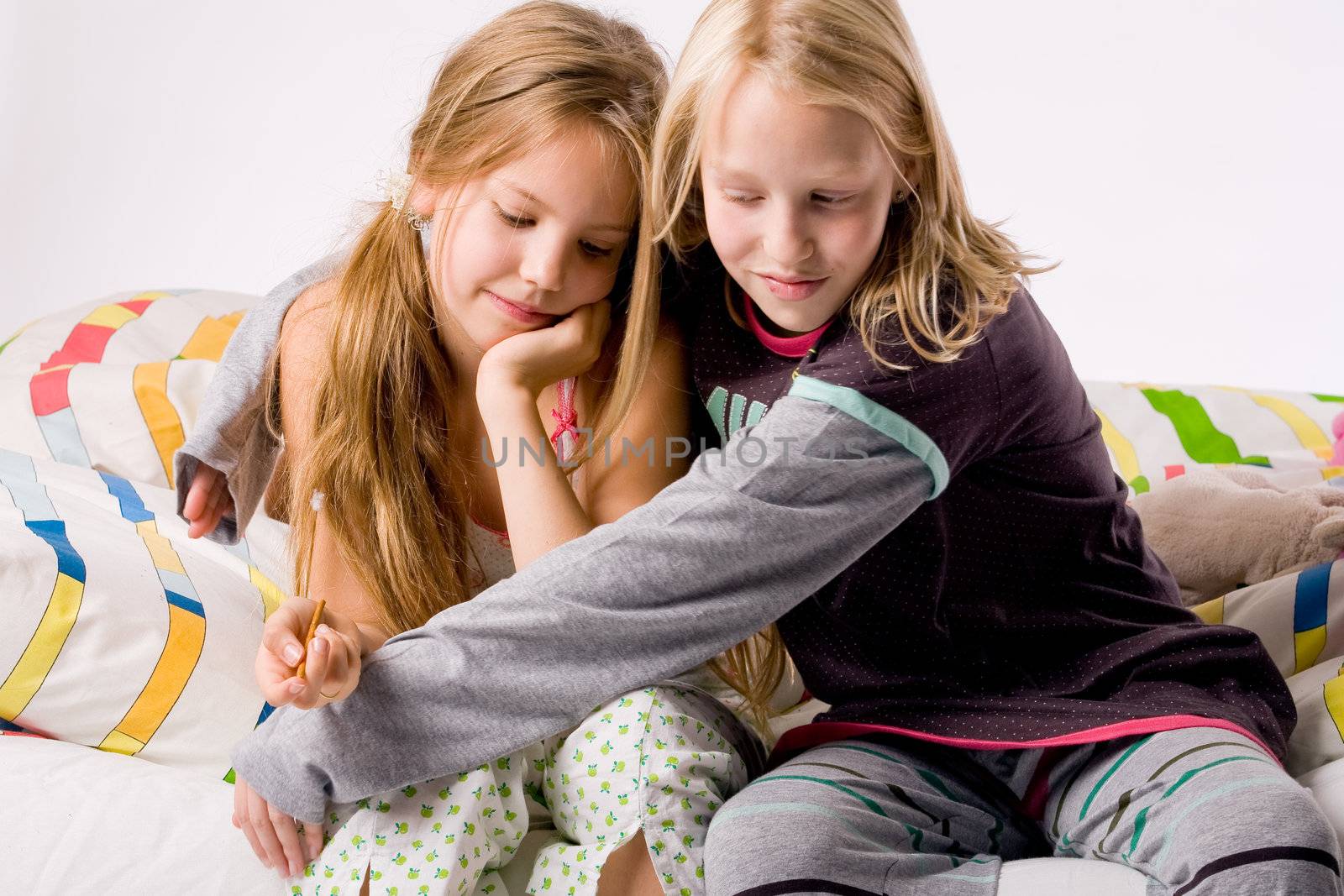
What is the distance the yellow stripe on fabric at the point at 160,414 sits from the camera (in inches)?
67.0

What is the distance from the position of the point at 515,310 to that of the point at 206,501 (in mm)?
379

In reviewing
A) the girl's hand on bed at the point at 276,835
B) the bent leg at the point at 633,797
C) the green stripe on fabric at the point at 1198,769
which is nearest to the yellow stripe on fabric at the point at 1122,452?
the green stripe on fabric at the point at 1198,769

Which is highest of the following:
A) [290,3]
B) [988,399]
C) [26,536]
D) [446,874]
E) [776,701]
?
[290,3]

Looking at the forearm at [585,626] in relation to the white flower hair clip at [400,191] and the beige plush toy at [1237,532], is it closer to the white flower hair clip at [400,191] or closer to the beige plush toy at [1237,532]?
the white flower hair clip at [400,191]

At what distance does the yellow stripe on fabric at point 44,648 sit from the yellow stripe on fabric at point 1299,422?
5.39 feet

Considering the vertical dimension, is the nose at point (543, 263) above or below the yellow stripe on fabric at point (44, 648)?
above

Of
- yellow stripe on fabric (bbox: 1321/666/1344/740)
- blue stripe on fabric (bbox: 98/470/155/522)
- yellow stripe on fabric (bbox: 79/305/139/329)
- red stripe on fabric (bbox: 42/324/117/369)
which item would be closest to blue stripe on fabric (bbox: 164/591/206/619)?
blue stripe on fabric (bbox: 98/470/155/522)

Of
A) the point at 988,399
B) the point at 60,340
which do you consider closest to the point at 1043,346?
the point at 988,399

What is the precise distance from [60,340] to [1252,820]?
1.59 meters

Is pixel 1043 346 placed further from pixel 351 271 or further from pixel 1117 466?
pixel 1117 466

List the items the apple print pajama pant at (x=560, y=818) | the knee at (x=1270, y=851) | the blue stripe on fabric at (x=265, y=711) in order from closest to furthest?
the knee at (x=1270, y=851)
the apple print pajama pant at (x=560, y=818)
the blue stripe on fabric at (x=265, y=711)

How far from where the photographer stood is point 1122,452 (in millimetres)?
1976

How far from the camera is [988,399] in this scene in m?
1.11

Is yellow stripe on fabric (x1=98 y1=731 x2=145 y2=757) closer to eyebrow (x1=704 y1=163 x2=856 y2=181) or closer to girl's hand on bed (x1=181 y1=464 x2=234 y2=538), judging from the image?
girl's hand on bed (x1=181 y1=464 x2=234 y2=538)
